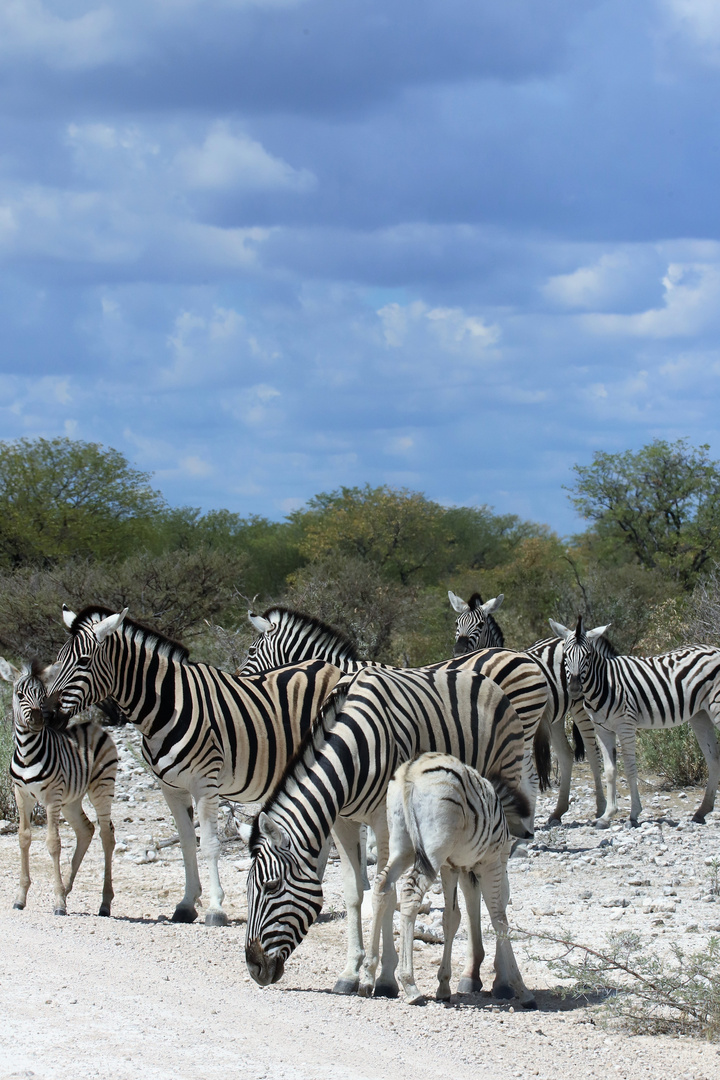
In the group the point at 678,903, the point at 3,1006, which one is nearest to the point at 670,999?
the point at 678,903

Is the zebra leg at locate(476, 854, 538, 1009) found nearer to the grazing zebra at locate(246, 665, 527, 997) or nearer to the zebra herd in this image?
the zebra herd

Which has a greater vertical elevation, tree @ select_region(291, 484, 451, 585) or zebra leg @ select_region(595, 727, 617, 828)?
tree @ select_region(291, 484, 451, 585)

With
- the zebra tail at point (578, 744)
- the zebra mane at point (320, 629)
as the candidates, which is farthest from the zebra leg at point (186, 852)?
the zebra tail at point (578, 744)

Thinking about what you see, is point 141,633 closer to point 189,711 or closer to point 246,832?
point 189,711

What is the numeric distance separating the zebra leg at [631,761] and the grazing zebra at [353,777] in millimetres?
4508

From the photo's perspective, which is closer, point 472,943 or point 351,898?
point 351,898

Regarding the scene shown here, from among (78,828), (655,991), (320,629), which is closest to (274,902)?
(655,991)

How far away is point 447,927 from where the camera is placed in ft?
19.3

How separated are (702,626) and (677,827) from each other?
662 cm

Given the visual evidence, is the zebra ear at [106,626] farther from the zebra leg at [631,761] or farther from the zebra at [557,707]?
the zebra leg at [631,761]

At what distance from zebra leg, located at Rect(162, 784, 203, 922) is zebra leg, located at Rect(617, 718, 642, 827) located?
15.9 ft

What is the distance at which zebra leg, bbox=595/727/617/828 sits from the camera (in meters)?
10.9

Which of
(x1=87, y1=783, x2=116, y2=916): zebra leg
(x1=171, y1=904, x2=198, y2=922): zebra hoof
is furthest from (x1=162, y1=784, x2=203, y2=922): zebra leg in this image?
(x1=87, y1=783, x2=116, y2=916): zebra leg

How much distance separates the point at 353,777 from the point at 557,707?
634 centimetres
